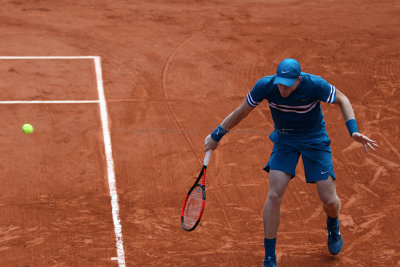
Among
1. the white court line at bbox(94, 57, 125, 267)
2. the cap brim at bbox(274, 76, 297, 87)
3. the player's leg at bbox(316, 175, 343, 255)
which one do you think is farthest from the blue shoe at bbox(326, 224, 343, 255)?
the white court line at bbox(94, 57, 125, 267)

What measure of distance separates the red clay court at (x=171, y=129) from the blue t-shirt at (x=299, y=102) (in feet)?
4.85

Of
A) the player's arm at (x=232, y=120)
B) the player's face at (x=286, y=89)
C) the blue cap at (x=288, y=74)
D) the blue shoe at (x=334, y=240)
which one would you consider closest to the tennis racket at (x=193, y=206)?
the player's arm at (x=232, y=120)

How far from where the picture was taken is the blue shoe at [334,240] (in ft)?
23.0

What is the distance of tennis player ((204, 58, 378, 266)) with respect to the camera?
21.0ft

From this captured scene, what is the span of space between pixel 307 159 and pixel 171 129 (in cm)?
349

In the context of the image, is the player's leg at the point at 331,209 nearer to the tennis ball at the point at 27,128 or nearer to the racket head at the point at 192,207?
the racket head at the point at 192,207

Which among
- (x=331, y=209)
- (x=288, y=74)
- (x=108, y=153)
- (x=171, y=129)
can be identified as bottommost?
(x=331, y=209)

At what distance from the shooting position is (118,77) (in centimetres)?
1141

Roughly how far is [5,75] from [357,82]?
247 inches

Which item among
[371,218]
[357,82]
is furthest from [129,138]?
[357,82]

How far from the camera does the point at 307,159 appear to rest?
6.68 meters

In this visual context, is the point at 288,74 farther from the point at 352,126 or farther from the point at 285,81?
the point at 352,126

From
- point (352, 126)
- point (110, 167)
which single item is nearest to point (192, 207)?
point (352, 126)

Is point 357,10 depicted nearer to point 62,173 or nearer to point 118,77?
point 118,77
